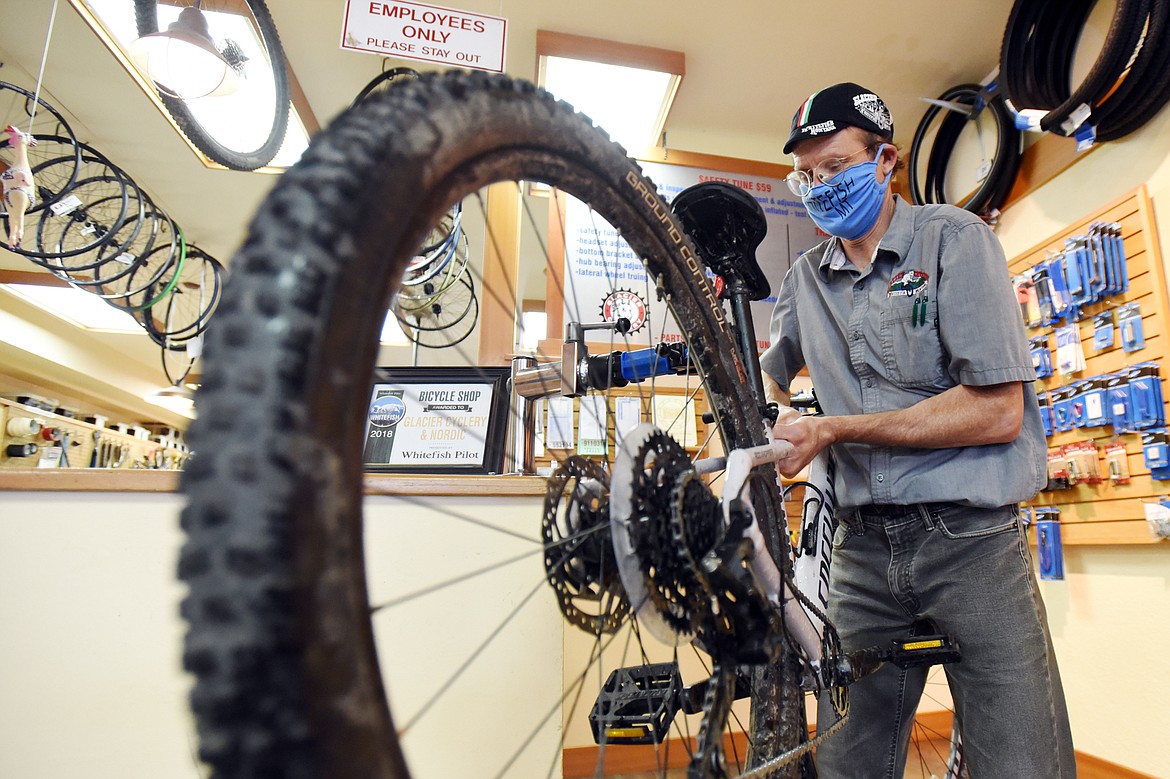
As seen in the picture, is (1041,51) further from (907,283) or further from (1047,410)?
(907,283)

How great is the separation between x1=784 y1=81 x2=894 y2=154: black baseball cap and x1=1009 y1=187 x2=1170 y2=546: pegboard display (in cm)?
134

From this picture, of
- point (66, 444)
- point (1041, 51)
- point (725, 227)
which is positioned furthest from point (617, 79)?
point (66, 444)

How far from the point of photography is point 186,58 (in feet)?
6.49

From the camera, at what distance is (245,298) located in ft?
0.90

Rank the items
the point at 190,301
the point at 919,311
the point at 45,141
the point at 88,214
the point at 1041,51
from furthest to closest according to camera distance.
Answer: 1. the point at 190,301
2. the point at 88,214
3. the point at 45,141
4. the point at 1041,51
5. the point at 919,311

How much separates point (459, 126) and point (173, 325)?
5.68 meters

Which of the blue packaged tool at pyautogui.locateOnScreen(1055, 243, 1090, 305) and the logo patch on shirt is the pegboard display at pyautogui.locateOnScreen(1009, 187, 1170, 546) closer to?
the blue packaged tool at pyautogui.locateOnScreen(1055, 243, 1090, 305)

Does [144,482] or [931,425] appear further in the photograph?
[144,482]

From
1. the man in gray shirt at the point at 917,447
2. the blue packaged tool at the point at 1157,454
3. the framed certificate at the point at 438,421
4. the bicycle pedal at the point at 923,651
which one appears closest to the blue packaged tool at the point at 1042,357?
the blue packaged tool at the point at 1157,454

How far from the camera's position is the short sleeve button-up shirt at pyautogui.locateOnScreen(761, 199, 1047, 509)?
921 mm

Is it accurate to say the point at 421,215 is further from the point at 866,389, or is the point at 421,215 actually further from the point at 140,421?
the point at 140,421

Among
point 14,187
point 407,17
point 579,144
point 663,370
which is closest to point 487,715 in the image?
point 663,370

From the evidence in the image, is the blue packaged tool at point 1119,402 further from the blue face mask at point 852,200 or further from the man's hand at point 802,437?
the man's hand at point 802,437

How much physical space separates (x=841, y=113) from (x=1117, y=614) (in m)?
1.88
